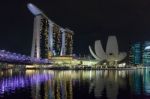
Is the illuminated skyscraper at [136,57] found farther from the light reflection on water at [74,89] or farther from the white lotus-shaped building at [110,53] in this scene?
the light reflection on water at [74,89]

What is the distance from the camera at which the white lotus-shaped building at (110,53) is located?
14738 cm

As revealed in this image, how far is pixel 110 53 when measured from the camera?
148875 mm

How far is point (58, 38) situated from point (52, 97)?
5044 inches

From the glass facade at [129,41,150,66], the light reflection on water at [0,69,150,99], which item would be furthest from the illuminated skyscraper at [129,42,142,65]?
the light reflection on water at [0,69,150,99]

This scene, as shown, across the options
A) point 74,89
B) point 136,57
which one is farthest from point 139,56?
point 74,89

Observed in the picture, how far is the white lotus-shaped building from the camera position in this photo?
147 metres

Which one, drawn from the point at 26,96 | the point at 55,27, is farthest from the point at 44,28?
the point at 26,96

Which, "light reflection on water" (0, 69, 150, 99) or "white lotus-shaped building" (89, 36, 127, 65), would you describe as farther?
"white lotus-shaped building" (89, 36, 127, 65)

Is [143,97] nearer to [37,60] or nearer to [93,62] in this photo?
[37,60]

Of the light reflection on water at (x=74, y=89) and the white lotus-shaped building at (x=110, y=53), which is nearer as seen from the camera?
the light reflection on water at (x=74, y=89)

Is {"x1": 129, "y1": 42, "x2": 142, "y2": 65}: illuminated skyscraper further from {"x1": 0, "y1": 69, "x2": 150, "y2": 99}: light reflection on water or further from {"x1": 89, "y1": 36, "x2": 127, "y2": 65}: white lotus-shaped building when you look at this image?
{"x1": 0, "y1": 69, "x2": 150, "y2": 99}: light reflection on water

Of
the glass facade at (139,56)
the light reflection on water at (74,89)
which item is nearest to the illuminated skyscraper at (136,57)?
the glass facade at (139,56)

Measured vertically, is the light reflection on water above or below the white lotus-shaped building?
below

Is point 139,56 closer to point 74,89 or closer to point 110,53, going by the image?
point 110,53
